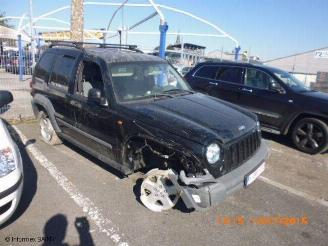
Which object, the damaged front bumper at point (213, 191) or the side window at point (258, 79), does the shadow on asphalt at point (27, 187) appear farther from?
the side window at point (258, 79)

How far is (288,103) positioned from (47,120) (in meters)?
5.22

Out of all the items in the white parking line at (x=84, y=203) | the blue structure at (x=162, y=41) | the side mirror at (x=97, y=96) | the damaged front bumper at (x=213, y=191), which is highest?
the blue structure at (x=162, y=41)

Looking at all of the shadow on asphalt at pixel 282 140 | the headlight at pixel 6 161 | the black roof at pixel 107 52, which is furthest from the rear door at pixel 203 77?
the headlight at pixel 6 161

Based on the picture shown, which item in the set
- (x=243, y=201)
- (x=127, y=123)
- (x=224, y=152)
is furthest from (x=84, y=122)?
(x=243, y=201)

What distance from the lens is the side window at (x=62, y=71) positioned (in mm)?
5098

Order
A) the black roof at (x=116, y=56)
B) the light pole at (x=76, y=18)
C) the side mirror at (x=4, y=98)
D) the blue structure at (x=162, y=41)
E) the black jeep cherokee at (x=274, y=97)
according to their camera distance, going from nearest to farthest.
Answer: the side mirror at (x=4, y=98) < the black roof at (x=116, y=56) < the black jeep cherokee at (x=274, y=97) < the blue structure at (x=162, y=41) < the light pole at (x=76, y=18)

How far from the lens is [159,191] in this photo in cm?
375

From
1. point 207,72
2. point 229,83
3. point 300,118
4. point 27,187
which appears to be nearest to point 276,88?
point 300,118

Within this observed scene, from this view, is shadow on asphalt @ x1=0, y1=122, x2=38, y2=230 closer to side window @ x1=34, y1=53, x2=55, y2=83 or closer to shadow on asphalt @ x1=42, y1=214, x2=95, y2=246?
shadow on asphalt @ x1=42, y1=214, x2=95, y2=246

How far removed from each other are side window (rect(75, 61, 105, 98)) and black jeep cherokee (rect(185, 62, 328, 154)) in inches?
166

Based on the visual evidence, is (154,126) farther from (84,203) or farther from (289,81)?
(289,81)

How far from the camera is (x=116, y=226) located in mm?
3523

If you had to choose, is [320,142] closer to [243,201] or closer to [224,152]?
[243,201]

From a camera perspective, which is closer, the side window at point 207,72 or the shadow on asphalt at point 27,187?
the shadow on asphalt at point 27,187
